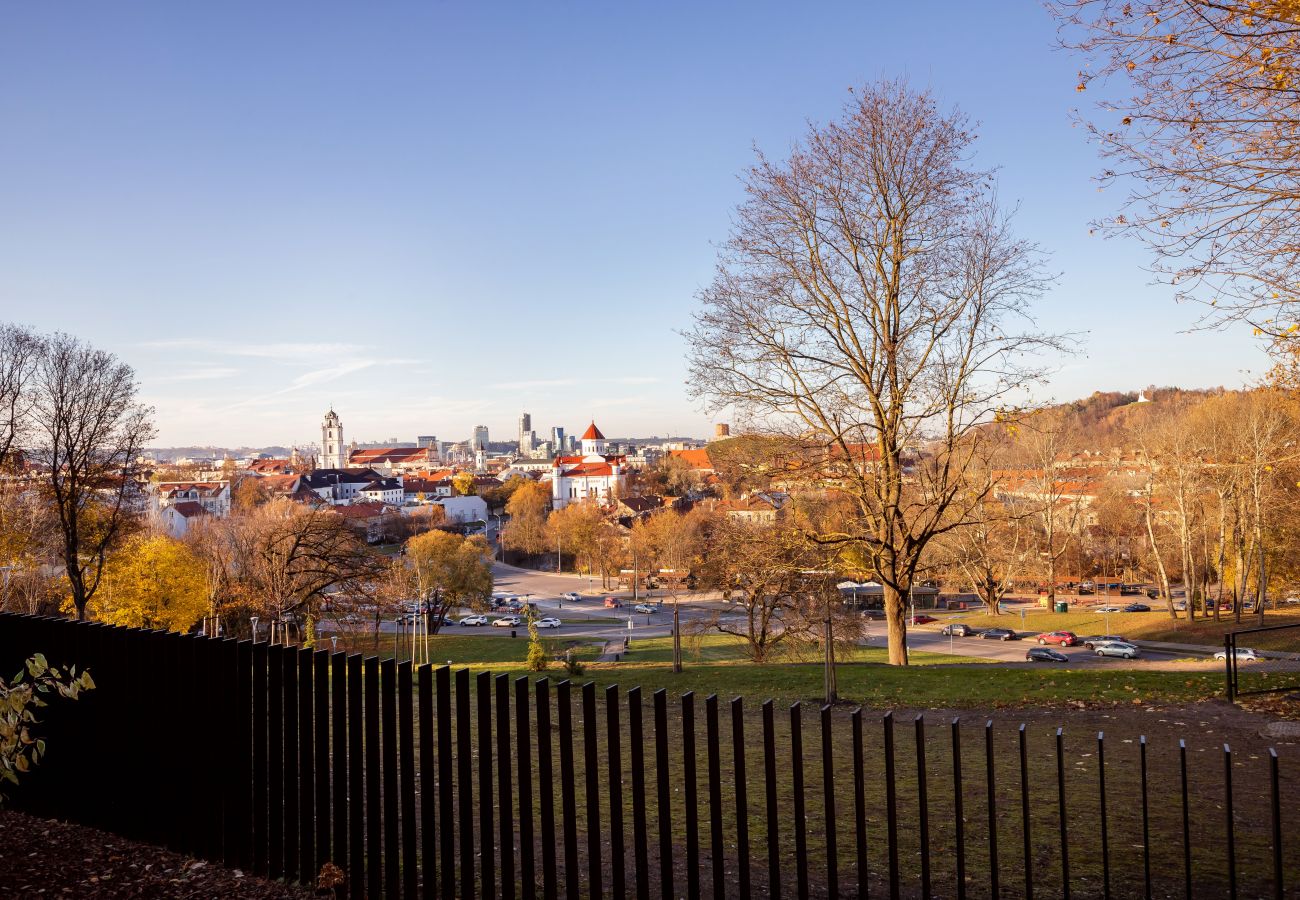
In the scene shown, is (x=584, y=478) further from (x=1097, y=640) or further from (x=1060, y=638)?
(x=1097, y=640)

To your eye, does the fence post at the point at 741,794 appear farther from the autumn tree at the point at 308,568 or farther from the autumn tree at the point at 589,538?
the autumn tree at the point at 589,538

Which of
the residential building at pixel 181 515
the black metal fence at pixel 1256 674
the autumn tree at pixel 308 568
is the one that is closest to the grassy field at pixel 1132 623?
the black metal fence at pixel 1256 674

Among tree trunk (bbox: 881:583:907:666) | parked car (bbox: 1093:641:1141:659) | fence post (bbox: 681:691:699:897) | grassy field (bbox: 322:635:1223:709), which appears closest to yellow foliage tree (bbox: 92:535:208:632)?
grassy field (bbox: 322:635:1223:709)

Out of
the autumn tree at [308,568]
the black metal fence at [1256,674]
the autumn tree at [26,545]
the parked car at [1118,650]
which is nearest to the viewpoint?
the black metal fence at [1256,674]

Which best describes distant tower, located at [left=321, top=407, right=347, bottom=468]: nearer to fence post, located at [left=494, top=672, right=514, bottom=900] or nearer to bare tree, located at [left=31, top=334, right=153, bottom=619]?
bare tree, located at [left=31, top=334, right=153, bottom=619]

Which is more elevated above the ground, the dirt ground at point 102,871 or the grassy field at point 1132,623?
the dirt ground at point 102,871

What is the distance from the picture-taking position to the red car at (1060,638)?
37406 millimetres

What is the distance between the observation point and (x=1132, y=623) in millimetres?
40469

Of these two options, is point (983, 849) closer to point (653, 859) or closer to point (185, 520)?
point (653, 859)

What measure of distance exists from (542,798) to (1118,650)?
35.4 metres

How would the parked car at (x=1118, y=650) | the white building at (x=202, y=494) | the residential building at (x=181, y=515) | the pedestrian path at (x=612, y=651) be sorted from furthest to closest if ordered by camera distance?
the white building at (x=202, y=494), the residential building at (x=181, y=515), the parked car at (x=1118, y=650), the pedestrian path at (x=612, y=651)

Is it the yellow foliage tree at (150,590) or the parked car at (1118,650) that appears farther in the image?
the parked car at (1118,650)

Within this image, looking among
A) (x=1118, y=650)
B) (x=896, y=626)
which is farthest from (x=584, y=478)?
(x=896, y=626)

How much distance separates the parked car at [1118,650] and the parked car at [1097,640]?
1.18ft
